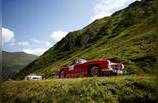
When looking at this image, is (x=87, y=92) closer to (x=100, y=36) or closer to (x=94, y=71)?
(x=94, y=71)

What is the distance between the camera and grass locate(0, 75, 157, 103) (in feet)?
26.5

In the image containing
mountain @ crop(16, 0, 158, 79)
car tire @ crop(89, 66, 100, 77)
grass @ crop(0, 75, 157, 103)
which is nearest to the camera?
grass @ crop(0, 75, 157, 103)

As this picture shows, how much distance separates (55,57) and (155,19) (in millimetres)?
123921

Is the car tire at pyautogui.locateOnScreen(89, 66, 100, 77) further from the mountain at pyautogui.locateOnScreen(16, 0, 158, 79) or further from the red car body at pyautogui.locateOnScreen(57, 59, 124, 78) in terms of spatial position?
the mountain at pyautogui.locateOnScreen(16, 0, 158, 79)

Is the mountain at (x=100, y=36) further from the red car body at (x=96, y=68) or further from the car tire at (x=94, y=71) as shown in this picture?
the car tire at (x=94, y=71)

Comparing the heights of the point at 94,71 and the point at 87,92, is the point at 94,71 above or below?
above

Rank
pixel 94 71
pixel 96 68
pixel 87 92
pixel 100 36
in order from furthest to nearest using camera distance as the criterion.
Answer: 1. pixel 100 36
2. pixel 94 71
3. pixel 96 68
4. pixel 87 92

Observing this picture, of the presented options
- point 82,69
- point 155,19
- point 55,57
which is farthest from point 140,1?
point 155,19

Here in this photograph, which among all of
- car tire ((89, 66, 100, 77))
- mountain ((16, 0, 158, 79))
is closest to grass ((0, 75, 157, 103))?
car tire ((89, 66, 100, 77))

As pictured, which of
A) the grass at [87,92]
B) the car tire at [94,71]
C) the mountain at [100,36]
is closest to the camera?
A: the grass at [87,92]

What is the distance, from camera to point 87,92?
27.0 ft

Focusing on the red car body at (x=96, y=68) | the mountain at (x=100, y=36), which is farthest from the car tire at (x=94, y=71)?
the mountain at (x=100, y=36)

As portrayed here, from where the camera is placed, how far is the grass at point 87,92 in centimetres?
809

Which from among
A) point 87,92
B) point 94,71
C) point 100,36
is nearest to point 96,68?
point 94,71
